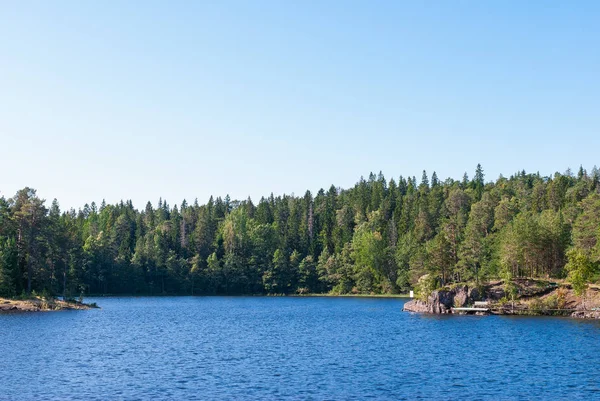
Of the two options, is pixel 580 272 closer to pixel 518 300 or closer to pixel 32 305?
pixel 518 300

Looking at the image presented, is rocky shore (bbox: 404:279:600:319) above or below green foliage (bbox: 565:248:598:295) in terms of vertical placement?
below

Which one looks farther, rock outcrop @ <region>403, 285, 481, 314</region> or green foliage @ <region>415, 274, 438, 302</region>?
green foliage @ <region>415, 274, 438, 302</region>

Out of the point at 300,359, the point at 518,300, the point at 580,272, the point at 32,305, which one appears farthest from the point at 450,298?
the point at 32,305

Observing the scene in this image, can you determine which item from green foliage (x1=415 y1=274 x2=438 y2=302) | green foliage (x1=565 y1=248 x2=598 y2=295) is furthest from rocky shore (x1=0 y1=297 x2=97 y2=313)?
green foliage (x1=565 y1=248 x2=598 y2=295)

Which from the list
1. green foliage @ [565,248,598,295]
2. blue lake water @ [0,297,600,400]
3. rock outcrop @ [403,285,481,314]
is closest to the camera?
blue lake water @ [0,297,600,400]

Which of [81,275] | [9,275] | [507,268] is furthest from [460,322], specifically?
[81,275]

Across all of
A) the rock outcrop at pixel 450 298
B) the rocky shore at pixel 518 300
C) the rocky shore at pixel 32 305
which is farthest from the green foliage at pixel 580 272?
the rocky shore at pixel 32 305

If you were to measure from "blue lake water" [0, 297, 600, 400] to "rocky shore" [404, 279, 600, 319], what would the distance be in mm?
7810

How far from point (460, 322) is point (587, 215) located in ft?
165

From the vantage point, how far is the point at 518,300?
112m

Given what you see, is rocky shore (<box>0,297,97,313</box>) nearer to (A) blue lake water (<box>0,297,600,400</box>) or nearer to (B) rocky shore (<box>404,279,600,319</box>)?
(A) blue lake water (<box>0,297,600,400</box>)

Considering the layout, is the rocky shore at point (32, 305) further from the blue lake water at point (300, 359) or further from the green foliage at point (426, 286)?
the green foliage at point (426, 286)

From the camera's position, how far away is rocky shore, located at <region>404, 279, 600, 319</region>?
10575 cm

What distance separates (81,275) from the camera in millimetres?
193500
